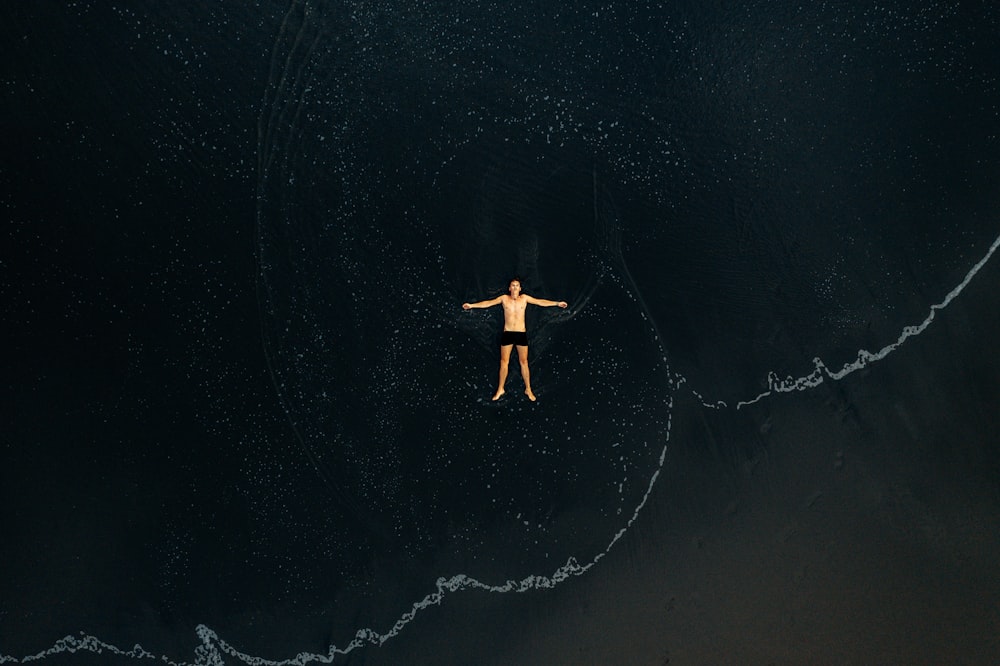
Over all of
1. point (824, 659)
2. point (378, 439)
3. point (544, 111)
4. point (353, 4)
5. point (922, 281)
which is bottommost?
point (824, 659)


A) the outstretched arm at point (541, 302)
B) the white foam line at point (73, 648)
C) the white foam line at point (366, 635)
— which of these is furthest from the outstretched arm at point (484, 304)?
the white foam line at point (73, 648)

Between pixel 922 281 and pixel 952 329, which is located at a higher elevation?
pixel 922 281

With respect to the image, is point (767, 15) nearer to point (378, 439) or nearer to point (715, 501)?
point (715, 501)

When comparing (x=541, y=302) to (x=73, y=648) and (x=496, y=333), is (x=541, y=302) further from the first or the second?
(x=73, y=648)

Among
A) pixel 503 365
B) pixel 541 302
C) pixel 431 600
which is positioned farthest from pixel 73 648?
pixel 541 302

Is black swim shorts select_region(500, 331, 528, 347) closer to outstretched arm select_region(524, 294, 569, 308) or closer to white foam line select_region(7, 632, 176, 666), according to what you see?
outstretched arm select_region(524, 294, 569, 308)

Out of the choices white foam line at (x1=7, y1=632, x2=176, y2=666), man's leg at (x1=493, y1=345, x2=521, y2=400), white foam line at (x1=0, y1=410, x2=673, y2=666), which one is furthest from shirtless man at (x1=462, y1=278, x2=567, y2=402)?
white foam line at (x1=7, y1=632, x2=176, y2=666)

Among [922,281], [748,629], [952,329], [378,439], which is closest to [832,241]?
[922,281]
